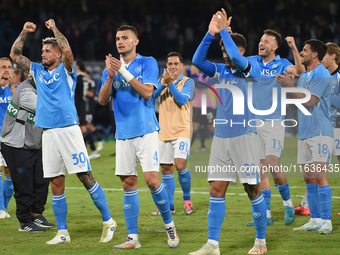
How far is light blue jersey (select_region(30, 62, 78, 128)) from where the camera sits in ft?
21.0

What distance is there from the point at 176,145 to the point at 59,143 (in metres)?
2.41

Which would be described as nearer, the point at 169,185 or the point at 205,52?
the point at 205,52

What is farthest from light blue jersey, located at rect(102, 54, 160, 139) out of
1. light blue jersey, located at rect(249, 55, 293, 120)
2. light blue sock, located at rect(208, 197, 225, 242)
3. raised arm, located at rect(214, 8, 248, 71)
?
light blue jersey, located at rect(249, 55, 293, 120)

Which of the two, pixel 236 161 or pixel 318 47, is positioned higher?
pixel 318 47

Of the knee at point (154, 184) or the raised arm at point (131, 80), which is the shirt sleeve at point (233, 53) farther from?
→ the knee at point (154, 184)

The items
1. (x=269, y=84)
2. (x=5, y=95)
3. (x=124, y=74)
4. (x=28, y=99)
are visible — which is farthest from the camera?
(x=5, y=95)

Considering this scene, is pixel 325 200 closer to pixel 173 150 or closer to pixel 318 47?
pixel 318 47

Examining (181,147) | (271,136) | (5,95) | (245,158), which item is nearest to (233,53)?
(245,158)

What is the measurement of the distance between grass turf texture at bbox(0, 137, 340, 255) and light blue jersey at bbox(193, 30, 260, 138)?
1358 mm

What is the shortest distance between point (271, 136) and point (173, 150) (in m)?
1.67

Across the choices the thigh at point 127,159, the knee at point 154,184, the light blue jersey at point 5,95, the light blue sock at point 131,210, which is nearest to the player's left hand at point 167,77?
the thigh at point 127,159

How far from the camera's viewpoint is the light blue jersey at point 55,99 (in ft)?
21.0

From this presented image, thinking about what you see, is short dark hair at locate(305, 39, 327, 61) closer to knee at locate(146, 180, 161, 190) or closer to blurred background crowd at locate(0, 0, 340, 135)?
knee at locate(146, 180, 161, 190)

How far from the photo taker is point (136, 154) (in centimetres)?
626
